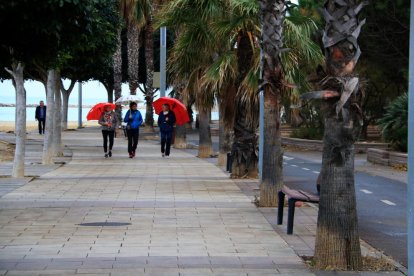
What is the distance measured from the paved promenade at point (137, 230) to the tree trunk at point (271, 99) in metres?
0.45

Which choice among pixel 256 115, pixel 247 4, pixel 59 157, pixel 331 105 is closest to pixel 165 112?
pixel 59 157

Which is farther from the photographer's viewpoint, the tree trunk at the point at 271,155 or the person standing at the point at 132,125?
the person standing at the point at 132,125

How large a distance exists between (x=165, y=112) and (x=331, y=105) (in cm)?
1772

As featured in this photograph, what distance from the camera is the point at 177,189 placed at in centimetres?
1661

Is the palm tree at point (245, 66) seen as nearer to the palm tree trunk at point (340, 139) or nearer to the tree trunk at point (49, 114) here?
the tree trunk at point (49, 114)

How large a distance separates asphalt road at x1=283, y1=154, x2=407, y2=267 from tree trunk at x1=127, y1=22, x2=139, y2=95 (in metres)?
23.2

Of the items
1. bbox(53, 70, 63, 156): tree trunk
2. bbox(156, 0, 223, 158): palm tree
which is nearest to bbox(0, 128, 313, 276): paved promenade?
bbox(156, 0, 223, 158): palm tree

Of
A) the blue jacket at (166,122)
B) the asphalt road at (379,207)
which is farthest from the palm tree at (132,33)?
the asphalt road at (379,207)

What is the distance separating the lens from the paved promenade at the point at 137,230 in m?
8.50

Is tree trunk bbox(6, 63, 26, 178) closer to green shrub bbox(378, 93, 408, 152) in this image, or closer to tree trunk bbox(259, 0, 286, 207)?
tree trunk bbox(259, 0, 286, 207)

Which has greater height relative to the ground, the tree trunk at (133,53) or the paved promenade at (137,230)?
the tree trunk at (133,53)

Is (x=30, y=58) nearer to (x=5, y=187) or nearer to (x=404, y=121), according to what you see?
(x=5, y=187)

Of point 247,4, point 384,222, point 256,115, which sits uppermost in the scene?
point 247,4

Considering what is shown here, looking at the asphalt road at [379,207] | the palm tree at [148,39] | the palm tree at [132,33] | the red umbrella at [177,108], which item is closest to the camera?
the asphalt road at [379,207]
